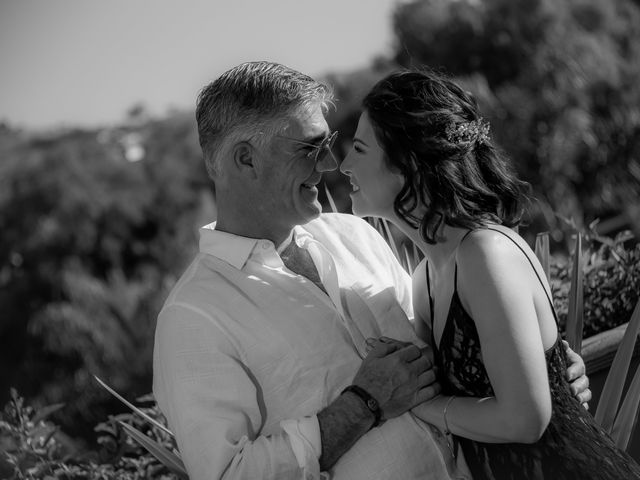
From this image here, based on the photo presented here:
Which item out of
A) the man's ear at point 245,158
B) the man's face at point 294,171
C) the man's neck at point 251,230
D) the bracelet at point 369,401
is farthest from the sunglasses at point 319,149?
the bracelet at point 369,401

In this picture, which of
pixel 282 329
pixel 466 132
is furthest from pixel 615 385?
pixel 282 329

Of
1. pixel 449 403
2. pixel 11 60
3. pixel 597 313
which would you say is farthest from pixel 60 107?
pixel 449 403

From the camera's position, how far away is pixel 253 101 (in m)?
2.65

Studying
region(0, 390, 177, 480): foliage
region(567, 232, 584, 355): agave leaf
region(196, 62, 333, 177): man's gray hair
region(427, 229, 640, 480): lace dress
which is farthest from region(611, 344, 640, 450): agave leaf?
region(0, 390, 177, 480): foliage

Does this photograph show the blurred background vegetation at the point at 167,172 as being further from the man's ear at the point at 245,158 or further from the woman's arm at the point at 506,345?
the woman's arm at the point at 506,345

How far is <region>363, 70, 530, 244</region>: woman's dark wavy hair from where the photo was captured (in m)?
2.43

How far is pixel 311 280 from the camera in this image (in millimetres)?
2758

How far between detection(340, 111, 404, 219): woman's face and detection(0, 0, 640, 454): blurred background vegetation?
1035 centimetres

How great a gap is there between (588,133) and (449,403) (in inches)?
517

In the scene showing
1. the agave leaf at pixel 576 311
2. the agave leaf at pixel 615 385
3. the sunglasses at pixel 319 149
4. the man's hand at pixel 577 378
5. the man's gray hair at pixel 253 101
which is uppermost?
the man's gray hair at pixel 253 101

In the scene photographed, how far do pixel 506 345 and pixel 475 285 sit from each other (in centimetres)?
16

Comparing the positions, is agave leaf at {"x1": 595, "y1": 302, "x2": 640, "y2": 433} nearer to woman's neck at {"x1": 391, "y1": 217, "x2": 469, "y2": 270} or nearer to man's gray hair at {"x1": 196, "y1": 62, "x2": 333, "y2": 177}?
woman's neck at {"x1": 391, "y1": 217, "x2": 469, "y2": 270}

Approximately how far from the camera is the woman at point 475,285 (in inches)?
86.7

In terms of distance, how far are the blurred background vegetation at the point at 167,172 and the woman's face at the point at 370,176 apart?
10353mm
